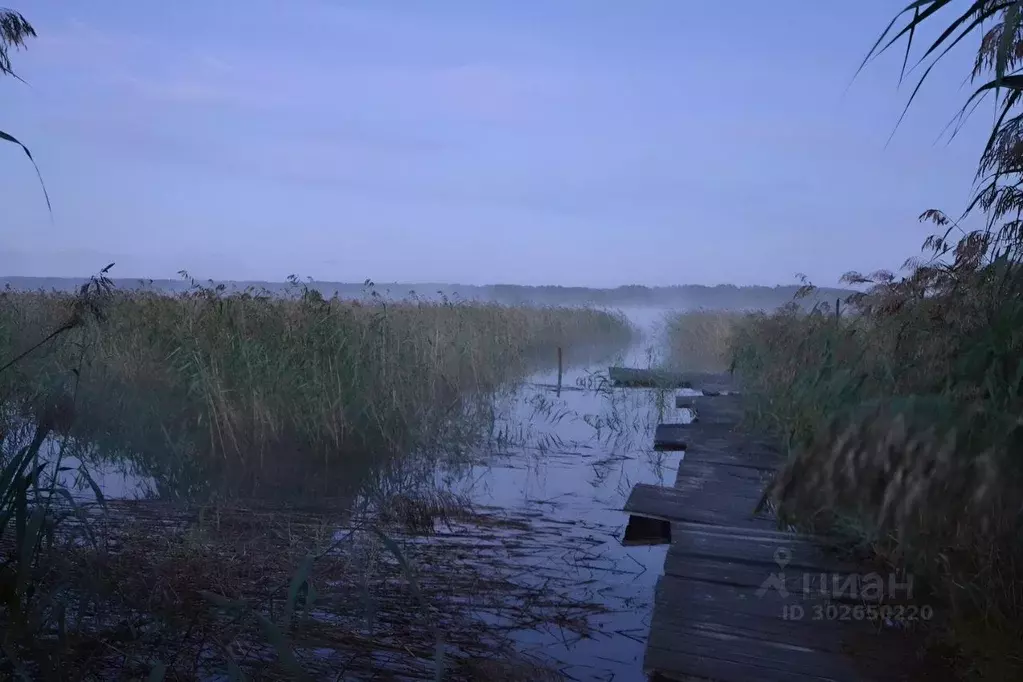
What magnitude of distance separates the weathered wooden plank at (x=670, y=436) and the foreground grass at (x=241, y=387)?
2.20 m

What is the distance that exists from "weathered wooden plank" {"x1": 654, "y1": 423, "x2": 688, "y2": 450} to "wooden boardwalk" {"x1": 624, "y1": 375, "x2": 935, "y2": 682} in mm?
2747

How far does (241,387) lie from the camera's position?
290 inches

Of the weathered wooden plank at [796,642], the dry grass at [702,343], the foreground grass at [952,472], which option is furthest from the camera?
the dry grass at [702,343]

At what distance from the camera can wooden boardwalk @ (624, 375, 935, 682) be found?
2.85 metres

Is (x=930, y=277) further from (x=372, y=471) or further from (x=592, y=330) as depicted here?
(x=592, y=330)

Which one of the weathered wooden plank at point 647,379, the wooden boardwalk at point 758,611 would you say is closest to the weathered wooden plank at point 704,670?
the wooden boardwalk at point 758,611

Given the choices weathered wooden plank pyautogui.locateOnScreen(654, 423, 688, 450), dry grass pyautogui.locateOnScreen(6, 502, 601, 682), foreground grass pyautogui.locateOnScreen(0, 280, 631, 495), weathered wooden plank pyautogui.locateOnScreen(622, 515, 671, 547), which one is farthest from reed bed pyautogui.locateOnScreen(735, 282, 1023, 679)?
foreground grass pyautogui.locateOnScreen(0, 280, 631, 495)

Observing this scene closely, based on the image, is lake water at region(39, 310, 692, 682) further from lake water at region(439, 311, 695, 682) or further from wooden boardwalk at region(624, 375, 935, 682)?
wooden boardwalk at region(624, 375, 935, 682)

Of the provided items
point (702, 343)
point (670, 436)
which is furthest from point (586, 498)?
point (702, 343)

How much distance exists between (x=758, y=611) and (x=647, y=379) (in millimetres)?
9518

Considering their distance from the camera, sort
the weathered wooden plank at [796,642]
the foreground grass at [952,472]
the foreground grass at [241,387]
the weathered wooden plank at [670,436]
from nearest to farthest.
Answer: the foreground grass at [952,472] < the weathered wooden plank at [796,642] < the foreground grass at [241,387] < the weathered wooden plank at [670,436]

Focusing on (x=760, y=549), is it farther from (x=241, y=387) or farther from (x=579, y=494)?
(x=241, y=387)

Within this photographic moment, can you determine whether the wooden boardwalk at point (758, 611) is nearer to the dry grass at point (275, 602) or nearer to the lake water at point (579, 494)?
the lake water at point (579, 494)

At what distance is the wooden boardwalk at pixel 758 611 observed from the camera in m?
2.85
